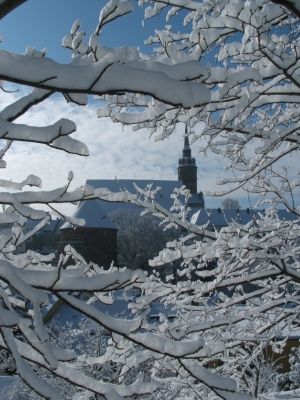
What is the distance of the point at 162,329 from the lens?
7.70 ft

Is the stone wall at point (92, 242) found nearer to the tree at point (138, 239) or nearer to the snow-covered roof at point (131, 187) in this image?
the tree at point (138, 239)

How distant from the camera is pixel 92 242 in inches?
1328

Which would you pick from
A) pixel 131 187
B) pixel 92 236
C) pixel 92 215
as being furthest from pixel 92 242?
pixel 131 187

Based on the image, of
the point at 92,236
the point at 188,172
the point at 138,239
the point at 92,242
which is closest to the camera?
the point at 92,242

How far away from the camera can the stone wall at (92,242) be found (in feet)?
110

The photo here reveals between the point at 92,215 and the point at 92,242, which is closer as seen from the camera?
the point at 92,242

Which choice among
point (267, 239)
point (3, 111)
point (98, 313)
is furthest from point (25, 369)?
point (267, 239)

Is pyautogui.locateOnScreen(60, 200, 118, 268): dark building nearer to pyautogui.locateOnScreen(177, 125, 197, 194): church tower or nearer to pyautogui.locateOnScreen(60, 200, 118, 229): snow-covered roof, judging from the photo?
pyautogui.locateOnScreen(60, 200, 118, 229): snow-covered roof

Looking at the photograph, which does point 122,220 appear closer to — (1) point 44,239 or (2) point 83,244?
(2) point 83,244

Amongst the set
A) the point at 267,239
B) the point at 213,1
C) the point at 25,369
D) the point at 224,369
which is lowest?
the point at 224,369

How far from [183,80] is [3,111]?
56 centimetres

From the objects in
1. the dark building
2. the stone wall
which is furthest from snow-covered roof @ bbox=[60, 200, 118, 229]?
the stone wall

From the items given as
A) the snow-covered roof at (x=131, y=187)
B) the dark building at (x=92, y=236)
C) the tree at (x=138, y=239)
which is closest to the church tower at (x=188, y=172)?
the snow-covered roof at (x=131, y=187)

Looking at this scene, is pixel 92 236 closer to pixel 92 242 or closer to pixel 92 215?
pixel 92 242
